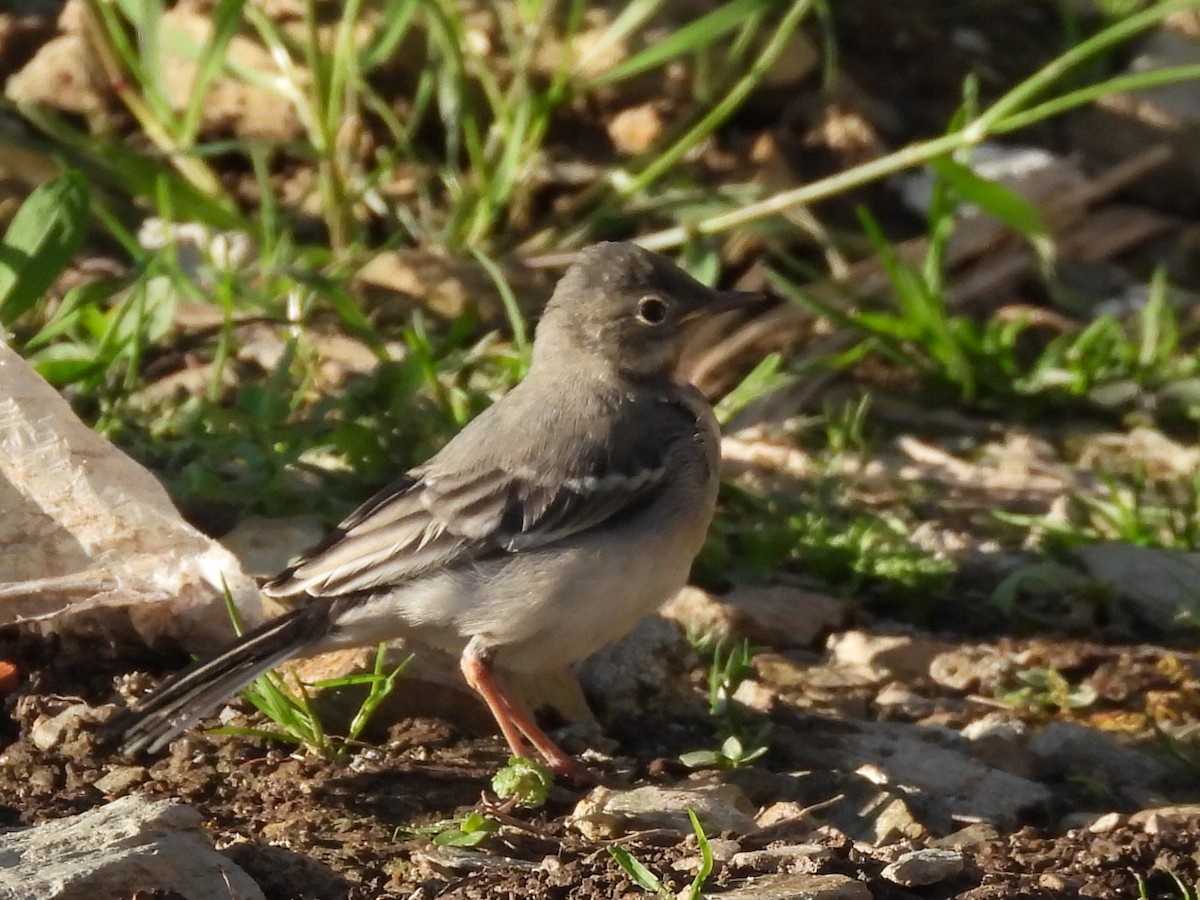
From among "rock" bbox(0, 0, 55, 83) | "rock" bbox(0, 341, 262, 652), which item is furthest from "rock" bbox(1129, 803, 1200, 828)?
"rock" bbox(0, 0, 55, 83)

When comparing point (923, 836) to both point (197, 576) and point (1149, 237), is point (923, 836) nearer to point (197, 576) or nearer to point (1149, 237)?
point (197, 576)

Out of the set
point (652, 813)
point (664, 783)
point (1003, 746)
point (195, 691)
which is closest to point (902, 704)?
point (1003, 746)

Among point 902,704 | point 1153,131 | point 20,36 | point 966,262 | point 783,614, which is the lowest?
point 902,704

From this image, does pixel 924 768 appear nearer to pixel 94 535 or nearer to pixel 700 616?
pixel 700 616

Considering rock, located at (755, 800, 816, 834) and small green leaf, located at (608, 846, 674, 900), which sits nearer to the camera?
small green leaf, located at (608, 846, 674, 900)

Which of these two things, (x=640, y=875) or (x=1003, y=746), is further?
(x=1003, y=746)

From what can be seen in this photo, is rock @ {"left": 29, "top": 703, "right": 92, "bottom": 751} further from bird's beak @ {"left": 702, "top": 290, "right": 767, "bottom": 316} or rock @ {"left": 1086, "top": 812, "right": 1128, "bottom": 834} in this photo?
rock @ {"left": 1086, "top": 812, "right": 1128, "bottom": 834}

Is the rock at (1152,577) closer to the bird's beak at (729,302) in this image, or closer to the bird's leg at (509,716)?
the bird's beak at (729,302)
